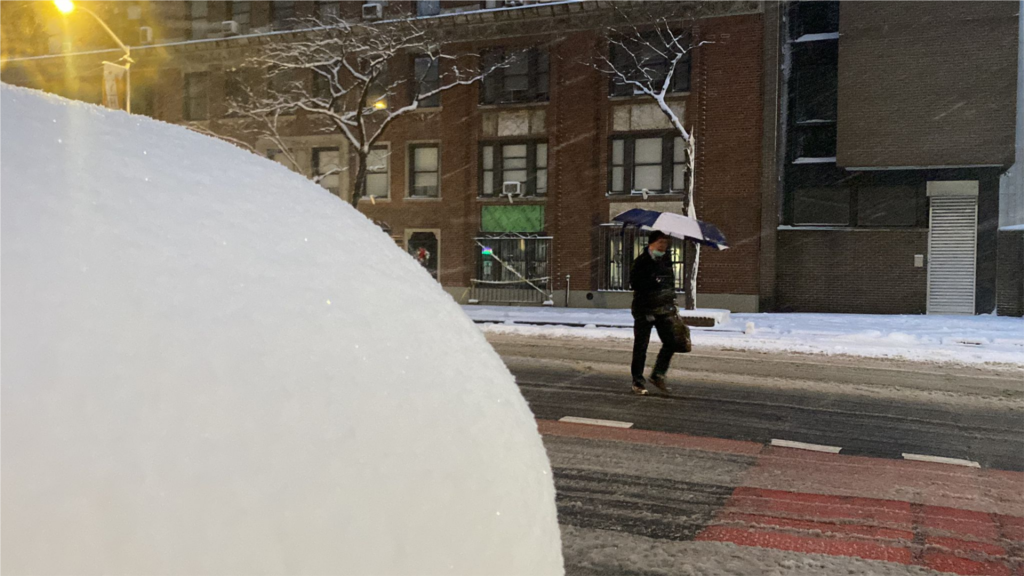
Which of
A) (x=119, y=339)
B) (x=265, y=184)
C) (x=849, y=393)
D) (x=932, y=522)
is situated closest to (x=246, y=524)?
(x=119, y=339)

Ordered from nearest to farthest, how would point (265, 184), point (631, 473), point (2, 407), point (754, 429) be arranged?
point (2, 407) → point (265, 184) → point (631, 473) → point (754, 429)

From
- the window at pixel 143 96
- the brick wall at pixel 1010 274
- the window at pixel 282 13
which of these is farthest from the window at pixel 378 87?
the brick wall at pixel 1010 274

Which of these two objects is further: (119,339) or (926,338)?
(926,338)

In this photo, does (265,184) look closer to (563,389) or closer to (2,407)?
(2,407)

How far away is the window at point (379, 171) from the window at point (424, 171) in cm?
94

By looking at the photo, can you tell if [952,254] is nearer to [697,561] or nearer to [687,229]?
[687,229]

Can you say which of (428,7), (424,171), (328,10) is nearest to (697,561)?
(424,171)

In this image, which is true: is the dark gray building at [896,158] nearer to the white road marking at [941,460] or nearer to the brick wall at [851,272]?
the brick wall at [851,272]

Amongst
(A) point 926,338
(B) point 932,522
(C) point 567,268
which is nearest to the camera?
(B) point 932,522

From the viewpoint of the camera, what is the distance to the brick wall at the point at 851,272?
79.3ft

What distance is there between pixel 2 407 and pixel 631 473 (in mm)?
4896

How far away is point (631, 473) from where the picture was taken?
5465 mm

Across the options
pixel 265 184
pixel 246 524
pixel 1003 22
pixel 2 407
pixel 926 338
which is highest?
pixel 1003 22

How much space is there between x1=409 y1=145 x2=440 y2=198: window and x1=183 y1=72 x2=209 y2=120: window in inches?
374
